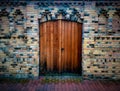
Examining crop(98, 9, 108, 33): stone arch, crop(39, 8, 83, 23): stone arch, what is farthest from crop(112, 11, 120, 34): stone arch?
crop(39, 8, 83, 23): stone arch

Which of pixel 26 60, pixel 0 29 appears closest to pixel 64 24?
pixel 26 60

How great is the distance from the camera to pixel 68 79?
26.0ft

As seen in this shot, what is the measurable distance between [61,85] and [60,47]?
5.69 feet

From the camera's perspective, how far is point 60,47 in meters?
8.09

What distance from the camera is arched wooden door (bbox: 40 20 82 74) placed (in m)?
7.96

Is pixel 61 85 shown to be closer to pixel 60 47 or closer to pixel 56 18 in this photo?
pixel 60 47

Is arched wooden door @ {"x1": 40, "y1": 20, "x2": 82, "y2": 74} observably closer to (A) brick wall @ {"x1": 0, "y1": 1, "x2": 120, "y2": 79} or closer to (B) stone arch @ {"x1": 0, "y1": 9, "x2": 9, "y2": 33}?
(A) brick wall @ {"x1": 0, "y1": 1, "x2": 120, "y2": 79}

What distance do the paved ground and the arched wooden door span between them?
0.54 metres

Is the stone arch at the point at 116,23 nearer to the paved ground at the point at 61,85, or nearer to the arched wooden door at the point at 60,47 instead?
the arched wooden door at the point at 60,47

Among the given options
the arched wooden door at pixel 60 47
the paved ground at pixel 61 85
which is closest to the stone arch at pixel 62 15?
the arched wooden door at pixel 60 47

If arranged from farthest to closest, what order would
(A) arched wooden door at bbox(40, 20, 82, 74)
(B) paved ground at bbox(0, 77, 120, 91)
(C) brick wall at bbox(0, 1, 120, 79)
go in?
(A) arched wooden door at bbox(40, 20, 82, 74) < (C) brick wall at bbox(0, 1, 120, 79) < (B) paved ground at bbox(0, 77, 120, 91)

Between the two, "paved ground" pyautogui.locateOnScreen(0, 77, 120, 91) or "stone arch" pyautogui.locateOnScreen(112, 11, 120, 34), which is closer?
"paved ground" pyautogui.locateOnScreen(0, 77, 120, 91)

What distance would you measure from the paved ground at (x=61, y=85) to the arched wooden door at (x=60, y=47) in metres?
0.54

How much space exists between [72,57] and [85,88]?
5.45ft
